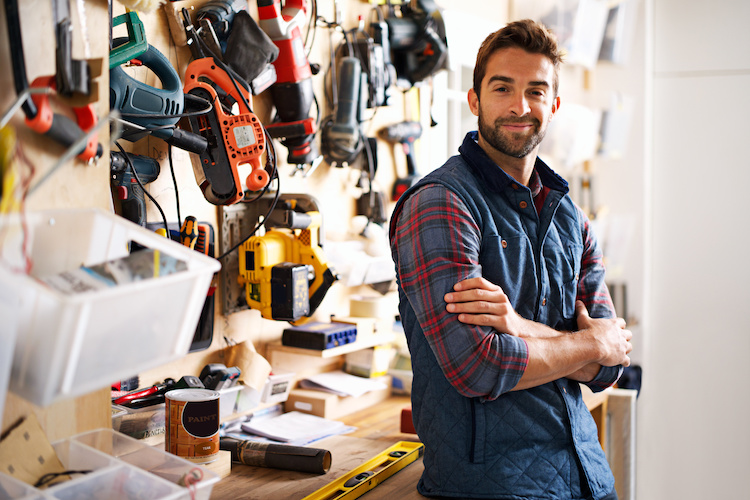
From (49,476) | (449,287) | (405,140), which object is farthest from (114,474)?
(405,140)

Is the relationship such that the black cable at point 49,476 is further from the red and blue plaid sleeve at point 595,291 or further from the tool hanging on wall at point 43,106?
the red and blue plaid sleeve at point 595,291

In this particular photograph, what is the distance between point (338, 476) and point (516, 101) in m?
0.95

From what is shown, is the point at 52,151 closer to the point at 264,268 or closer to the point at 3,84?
the point at 3,84

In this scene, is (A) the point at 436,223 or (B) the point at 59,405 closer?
(B) the point at 59,405

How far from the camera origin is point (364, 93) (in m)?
2.06

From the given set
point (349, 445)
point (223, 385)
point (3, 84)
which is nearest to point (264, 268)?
point (223, 385)

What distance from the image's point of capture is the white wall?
394 centimetres

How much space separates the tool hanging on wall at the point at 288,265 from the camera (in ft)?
5.56

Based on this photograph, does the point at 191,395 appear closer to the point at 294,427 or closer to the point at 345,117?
the point at 294,427

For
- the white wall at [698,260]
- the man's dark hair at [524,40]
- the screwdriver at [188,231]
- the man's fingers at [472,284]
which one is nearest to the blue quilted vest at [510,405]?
the man's fingers at [472,284]

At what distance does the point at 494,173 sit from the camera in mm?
1446

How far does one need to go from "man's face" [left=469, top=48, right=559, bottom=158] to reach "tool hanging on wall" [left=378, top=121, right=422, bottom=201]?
2.86 feet

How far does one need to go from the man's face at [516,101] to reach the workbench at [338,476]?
2.63ft

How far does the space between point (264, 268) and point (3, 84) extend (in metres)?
0.95
